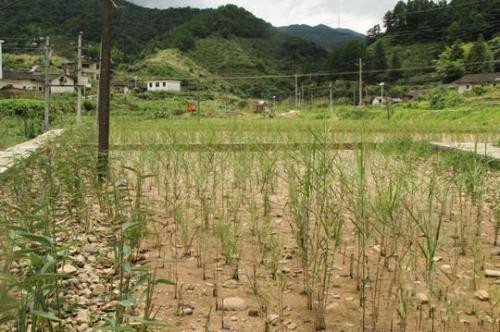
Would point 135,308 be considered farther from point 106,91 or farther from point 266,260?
point 106,91

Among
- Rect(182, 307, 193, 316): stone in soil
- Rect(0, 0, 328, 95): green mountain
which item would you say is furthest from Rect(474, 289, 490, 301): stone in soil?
Rect(0, 0, 328, 95): green mountain

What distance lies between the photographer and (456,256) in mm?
3002

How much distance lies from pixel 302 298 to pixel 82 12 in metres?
49.7

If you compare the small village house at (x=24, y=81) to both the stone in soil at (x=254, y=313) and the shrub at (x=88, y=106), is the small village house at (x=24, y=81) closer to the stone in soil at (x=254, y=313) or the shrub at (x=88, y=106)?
the shrub at (x=88, y=106)

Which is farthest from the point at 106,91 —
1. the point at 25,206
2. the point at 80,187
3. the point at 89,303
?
the point at 89,303

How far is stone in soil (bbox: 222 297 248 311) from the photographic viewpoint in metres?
2.46

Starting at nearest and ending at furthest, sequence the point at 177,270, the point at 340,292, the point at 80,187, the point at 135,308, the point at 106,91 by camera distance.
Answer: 1. the point at 135,308
2. the point at 340,292
3. the point at 177,270
4. the point at 80,187
5. the point at 106,91

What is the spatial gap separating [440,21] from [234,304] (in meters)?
64.3

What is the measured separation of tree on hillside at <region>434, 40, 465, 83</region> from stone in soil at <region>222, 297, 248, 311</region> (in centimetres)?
→ 5035

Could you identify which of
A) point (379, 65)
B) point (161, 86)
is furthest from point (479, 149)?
point (379, 65)

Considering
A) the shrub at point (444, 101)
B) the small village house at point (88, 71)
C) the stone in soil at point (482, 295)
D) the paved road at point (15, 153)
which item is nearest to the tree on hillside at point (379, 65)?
the shrub at point (444, 101)

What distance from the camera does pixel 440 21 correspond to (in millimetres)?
60031

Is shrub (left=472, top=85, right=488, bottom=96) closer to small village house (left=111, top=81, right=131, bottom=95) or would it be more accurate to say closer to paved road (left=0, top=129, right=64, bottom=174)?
small village house (left=111, top=81, right=131, bottom=95)

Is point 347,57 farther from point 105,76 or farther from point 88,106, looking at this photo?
point 105,76
